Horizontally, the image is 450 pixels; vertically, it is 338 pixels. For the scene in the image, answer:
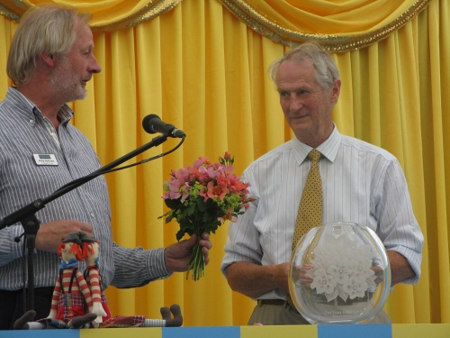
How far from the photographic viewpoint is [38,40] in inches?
116

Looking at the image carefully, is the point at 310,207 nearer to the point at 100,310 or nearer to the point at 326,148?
the point at 326,148

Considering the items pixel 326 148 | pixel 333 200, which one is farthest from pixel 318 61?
pixel 333 200

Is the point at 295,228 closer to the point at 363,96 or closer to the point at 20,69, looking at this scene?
the point at 20,69

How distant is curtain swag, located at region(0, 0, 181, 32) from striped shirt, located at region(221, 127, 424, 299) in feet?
3.23

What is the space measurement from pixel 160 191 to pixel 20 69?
104 cm

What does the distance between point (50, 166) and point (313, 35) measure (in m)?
1.79

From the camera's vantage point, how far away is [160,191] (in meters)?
3.80

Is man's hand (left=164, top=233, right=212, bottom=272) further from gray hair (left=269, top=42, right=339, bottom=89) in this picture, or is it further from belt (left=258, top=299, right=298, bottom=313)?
gray hair (left=269, top=42, right=339, bottom=89)

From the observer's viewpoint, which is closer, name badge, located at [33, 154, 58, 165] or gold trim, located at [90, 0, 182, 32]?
name badge, located at [33, 154, 58, 165]

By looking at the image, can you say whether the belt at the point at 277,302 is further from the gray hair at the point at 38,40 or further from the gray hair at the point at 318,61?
the gray hair at the point at 38,40

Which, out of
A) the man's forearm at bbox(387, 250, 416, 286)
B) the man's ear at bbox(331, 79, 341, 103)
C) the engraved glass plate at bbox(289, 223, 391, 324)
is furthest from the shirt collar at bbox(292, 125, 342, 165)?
the engraved glass plate at bbox(289, 223, 391, 324)

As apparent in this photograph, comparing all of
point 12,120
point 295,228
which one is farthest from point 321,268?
point 12,120

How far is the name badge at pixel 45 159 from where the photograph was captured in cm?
272

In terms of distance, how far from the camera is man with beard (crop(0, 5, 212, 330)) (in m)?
2.60
